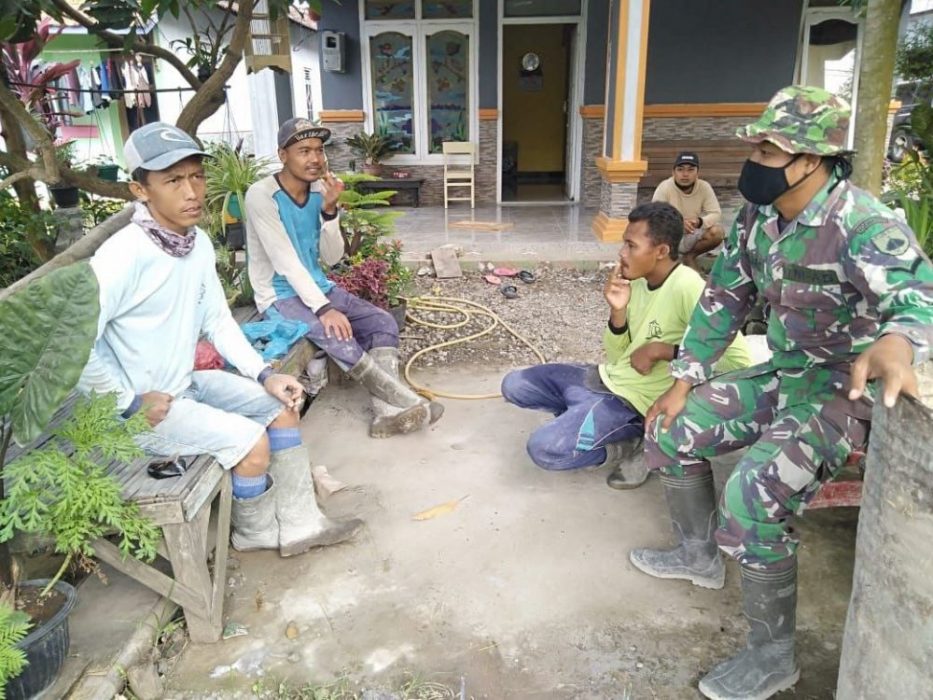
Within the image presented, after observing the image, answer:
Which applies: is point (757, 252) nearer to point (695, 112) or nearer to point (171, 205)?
point (171, 205)

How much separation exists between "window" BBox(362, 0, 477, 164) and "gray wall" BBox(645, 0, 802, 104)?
99.7 inches

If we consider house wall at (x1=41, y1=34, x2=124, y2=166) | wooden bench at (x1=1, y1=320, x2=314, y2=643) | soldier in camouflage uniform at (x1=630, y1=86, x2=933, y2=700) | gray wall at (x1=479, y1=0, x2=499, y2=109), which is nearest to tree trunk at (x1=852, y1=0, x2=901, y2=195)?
soldier in camouflage uniform at (x1=630, y1=86, x2=933, y2=700)

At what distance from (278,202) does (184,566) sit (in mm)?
2075

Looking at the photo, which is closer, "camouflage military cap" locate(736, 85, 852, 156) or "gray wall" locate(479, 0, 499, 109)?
"camouflage military cap" locate(736, 85, 852, 156)

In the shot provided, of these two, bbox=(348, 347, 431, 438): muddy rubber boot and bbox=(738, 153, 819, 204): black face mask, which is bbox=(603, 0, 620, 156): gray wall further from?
bbox=(738, 153, 819, 204): black face mask

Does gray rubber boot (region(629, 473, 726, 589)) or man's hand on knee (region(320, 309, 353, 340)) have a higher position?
man's hand on knee (region(320, 309, 353, 340))

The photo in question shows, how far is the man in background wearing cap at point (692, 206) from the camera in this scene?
6082 mm

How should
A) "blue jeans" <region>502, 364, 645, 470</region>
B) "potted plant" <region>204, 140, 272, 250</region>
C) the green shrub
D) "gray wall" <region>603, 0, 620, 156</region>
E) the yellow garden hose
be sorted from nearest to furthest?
"blue jeans" <region>502, 364, 645, 470</region> → the yellow garden hose → "potted plant" <region>204, 140, 272, 250</region> → the green shrub → "gray wall" <region>603, 0, 620, 156</region>

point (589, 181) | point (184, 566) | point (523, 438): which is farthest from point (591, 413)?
point (589, 181)

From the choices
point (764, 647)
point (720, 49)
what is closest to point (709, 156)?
point (720, 49)

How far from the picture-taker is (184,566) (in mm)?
2287

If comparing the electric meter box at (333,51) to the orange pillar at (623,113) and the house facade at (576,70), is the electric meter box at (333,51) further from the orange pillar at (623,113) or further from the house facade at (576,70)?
the orange pillar at (623,113)

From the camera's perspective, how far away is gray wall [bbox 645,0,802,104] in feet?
31.4

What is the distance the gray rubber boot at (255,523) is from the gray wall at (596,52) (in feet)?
27.5
